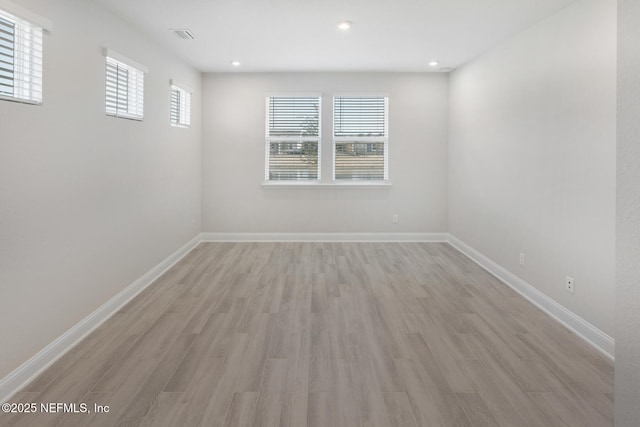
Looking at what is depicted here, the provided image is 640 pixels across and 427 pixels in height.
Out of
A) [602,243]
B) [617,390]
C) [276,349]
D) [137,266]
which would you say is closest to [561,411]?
[617,390]

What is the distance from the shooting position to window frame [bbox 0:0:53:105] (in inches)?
93.4

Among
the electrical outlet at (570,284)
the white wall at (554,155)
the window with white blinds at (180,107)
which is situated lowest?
the electrical outlet at (570,284)

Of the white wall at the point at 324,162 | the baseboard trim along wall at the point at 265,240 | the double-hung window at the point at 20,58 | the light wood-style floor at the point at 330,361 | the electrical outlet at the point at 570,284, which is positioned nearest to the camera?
the light wood-style floor at the point at 330,361

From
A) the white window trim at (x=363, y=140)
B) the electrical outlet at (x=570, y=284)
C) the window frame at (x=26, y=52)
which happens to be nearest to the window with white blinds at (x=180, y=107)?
the white window trim at (x=363, y=140)

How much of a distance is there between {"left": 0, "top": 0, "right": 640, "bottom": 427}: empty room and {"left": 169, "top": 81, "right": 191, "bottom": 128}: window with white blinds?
47mm

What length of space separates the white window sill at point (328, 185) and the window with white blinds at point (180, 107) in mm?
1565

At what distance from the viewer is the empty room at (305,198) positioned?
2225 millimetres

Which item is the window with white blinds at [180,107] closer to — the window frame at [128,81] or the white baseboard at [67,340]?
the window frame at [128,81]

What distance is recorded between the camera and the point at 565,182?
133 inches

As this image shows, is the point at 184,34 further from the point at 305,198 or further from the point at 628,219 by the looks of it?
the point at 628,219

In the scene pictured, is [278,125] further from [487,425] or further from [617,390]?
[617,390]

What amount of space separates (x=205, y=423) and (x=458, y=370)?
4.98 feet

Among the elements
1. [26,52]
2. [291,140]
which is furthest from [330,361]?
[291,140]

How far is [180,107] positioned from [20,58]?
123 inches
